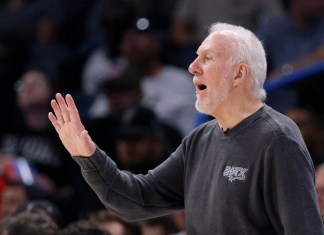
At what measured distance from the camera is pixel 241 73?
3.02 m

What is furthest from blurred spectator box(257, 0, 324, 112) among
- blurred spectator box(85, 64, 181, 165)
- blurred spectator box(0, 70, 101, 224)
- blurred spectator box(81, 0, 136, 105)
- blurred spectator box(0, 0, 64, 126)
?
blurred spectator box(0, 0, 64, 126)

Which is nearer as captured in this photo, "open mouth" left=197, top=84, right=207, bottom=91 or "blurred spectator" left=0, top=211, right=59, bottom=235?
"open mouth" left=197, top=84, right=207, bottom=91

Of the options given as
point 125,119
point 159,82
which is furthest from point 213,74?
point 159,82

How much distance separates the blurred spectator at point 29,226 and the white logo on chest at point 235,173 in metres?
1.14

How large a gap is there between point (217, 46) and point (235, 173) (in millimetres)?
441

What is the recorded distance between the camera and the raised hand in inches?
119

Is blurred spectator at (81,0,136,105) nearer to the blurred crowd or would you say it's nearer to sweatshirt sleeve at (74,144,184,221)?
the blurred crowd

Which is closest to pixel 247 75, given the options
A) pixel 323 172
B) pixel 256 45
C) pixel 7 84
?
pixel 256 45

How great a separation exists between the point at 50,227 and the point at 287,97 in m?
2.16

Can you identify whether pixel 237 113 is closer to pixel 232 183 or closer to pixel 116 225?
pixel 232 183

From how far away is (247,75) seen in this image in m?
3.01

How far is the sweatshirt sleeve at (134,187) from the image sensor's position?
10.1 ft

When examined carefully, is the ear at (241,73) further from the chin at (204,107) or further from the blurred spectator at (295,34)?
the blurred spectator at (295,34)

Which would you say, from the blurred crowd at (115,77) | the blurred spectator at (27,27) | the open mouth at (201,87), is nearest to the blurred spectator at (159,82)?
the blurred crowd at (115,77)
